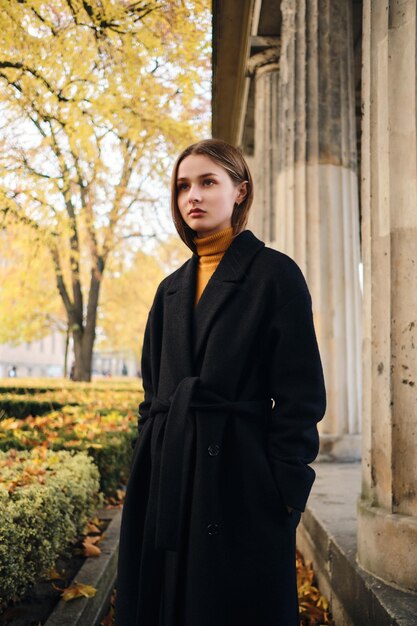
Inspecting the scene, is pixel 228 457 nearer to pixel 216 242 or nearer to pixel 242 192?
pixel 216 242

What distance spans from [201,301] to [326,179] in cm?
425

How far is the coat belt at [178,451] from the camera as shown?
5.68ft

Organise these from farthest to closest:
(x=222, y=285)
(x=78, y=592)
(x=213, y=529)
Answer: (x=78, y=592)
(x=222, y=285)
(x=213, y=529)

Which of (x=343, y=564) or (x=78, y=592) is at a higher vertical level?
(x=343, y=564)

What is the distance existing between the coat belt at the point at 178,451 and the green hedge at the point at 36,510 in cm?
121

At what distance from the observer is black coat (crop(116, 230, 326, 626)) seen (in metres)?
1.72

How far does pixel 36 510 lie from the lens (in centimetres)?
300

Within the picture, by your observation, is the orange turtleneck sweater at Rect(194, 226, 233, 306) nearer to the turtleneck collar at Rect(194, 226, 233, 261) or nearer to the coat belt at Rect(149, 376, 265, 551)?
the turtleneck collar at Rect(194, 226, 233, 261)

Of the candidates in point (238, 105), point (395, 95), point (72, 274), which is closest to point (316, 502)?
point (395, 95)

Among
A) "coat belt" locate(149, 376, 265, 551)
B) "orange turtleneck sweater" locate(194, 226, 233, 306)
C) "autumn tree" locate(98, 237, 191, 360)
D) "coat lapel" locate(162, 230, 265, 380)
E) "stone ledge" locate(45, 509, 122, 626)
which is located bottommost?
"stone ledge" locate(45, 509, 122, 626)

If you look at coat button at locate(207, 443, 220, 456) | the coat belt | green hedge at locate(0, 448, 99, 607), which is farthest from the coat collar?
green hedge at locate(0, 448, 99, 607)

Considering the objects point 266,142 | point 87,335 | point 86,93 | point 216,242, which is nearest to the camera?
point 216,242

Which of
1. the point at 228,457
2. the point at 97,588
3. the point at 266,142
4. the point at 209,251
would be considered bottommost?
the point at 97,588

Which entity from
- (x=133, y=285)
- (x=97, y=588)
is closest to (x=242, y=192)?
(x=97, y=588)
